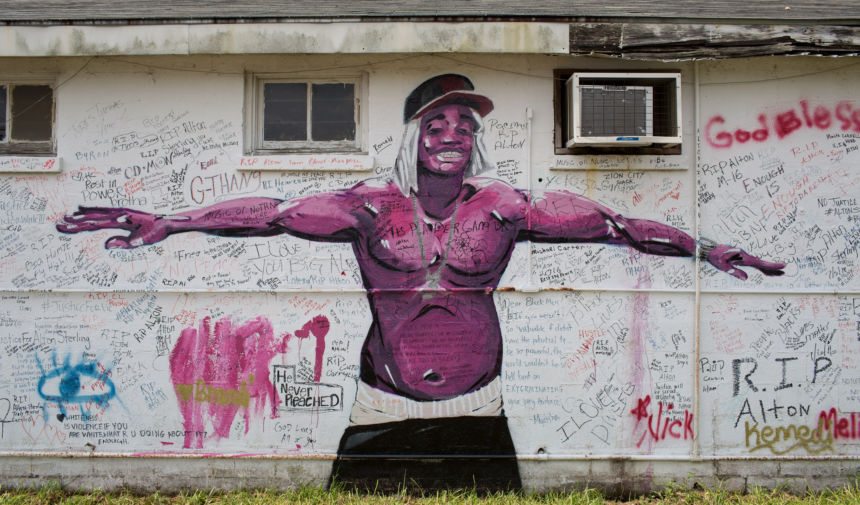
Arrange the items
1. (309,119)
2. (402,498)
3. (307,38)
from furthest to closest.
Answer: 1. (309,119)
2. (402,498)
3. (307,38)

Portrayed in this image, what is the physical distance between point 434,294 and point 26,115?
11.8 feet

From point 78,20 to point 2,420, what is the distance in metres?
3.15

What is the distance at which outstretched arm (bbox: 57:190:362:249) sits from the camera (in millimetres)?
5227

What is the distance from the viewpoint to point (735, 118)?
5238mm

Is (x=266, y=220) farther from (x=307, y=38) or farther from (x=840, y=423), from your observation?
(x=840, y=423)

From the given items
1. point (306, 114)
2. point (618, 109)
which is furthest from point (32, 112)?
point (618, 109)

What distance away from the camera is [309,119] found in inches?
211

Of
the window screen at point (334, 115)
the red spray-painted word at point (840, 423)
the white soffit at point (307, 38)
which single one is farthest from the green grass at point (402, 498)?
the white soffit at point (307, 38)

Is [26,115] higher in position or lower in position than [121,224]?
higher

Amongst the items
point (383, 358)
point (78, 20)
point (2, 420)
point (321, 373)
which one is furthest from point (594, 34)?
point (2, 420)

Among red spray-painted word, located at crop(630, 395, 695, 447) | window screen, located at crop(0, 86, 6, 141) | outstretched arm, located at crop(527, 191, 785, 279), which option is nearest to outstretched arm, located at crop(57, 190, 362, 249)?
window screen, located at crop(0, 86, 6, 141)

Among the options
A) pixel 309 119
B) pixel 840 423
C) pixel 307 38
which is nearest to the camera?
pixel 307 38

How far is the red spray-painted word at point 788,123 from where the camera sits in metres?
5.23

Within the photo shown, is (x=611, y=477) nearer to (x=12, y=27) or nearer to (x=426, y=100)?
(x=426, y=100)
